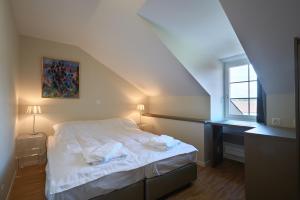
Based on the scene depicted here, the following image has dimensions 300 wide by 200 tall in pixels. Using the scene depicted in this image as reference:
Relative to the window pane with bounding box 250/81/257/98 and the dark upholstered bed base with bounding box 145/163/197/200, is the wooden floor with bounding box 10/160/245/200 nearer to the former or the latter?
the dark upholstered bed base with bounding box 145/163/197/200

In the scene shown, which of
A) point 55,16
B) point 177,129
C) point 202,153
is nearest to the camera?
point 55,16

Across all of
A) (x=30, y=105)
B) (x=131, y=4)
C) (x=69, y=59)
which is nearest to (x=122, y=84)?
(x=69, y=59)

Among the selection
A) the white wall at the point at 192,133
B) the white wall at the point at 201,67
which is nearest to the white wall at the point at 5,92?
the white wall at the point at 201,67

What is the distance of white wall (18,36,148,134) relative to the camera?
10.6 feet

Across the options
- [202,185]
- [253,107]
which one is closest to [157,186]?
[202,185]

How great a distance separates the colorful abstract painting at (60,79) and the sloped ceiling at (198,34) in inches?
91.0

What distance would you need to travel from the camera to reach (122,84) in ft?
14.7

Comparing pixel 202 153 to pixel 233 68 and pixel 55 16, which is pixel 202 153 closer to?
pixel 233 68

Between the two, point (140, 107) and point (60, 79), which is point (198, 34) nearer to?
point (140, 107)

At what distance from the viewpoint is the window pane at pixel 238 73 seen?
3.17 meters

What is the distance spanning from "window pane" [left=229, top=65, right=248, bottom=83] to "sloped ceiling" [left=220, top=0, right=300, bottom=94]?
95 centimetres

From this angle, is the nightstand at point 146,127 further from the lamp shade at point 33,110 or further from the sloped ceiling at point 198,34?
the lamp shade at point 33,110

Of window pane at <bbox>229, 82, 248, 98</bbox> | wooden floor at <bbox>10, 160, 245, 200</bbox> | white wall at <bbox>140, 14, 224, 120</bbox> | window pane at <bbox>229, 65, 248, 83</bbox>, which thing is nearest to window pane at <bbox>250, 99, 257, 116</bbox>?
window pane at <bbox>229, 82, 248, 98</bbox>

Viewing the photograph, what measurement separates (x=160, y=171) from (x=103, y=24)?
2426 millimetres
